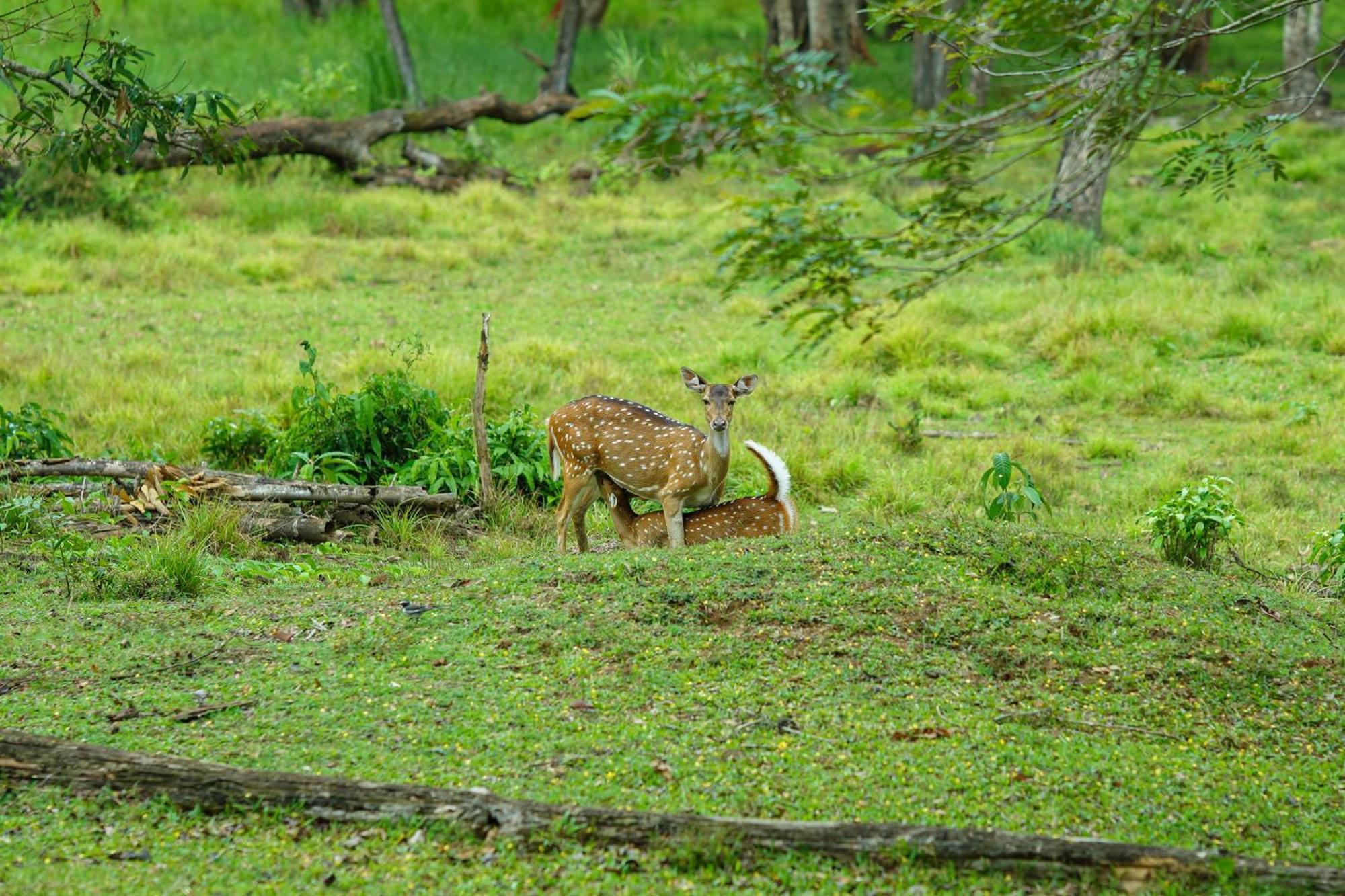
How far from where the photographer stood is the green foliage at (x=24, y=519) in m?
8.66

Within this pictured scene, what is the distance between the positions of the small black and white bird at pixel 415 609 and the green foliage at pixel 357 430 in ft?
9.82

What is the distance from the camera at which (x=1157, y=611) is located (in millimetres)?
6801

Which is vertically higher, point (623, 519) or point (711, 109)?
point (711, 109)

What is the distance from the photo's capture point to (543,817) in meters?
4.97

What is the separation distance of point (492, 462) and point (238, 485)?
1.73 metres

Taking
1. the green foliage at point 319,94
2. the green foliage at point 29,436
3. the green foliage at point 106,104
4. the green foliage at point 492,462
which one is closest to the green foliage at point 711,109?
the green foliage at point 106,104

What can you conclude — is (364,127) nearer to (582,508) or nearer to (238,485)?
(238,485)

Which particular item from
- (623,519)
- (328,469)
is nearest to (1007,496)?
(623,519)

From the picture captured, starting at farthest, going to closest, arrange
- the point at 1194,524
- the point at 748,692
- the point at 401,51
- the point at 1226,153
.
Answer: the point at 401,51 < the point at 1194,524 < the point at 1226,153 < the point at 748,692

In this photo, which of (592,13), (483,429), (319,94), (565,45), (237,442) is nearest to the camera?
(483,429)

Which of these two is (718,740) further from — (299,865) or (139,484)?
(139,484)

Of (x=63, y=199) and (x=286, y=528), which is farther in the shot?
(x=63, y=199)

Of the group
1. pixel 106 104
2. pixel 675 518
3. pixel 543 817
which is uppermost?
pixel 106 104

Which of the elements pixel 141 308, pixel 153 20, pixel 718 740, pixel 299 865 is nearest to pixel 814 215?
pixel 718 740
